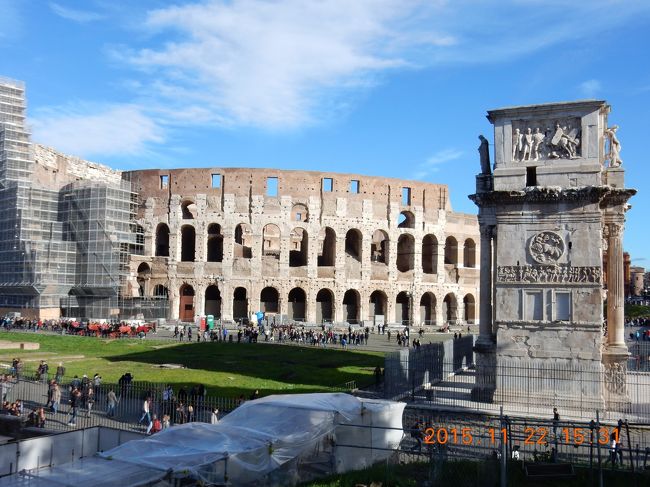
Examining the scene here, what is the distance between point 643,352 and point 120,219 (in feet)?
108

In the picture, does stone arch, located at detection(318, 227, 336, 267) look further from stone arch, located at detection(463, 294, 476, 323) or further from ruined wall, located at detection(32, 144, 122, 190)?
ruined wall, located at detection(32, 144, 122, 190)

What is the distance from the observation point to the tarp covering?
7.77m

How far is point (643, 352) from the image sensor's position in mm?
24562

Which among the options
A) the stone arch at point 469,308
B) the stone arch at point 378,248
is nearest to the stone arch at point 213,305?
the stone arch at point 378,248

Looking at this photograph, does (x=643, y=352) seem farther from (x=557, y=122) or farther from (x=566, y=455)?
(x=566, y=455)

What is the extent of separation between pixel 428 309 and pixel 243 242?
1578 centimetres

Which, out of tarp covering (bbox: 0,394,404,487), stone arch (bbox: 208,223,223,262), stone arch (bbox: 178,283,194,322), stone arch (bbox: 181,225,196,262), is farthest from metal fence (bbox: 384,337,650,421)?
stone arch (bbox: 181,225,196,262)

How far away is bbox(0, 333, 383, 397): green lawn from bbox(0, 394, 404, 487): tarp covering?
594cm

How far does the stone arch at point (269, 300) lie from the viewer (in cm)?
4495

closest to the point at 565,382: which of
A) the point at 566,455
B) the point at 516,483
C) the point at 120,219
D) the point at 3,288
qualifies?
the point at 566,455

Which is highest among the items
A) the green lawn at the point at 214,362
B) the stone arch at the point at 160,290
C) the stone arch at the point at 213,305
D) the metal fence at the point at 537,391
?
the stone arch at the point at 160,290

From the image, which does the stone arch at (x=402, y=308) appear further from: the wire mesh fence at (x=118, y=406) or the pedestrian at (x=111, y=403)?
the pedestrian at (x=111, y=403)

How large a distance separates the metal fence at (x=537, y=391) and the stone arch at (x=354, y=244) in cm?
2908

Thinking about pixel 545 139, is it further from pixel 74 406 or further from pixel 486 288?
pixel 74 406
